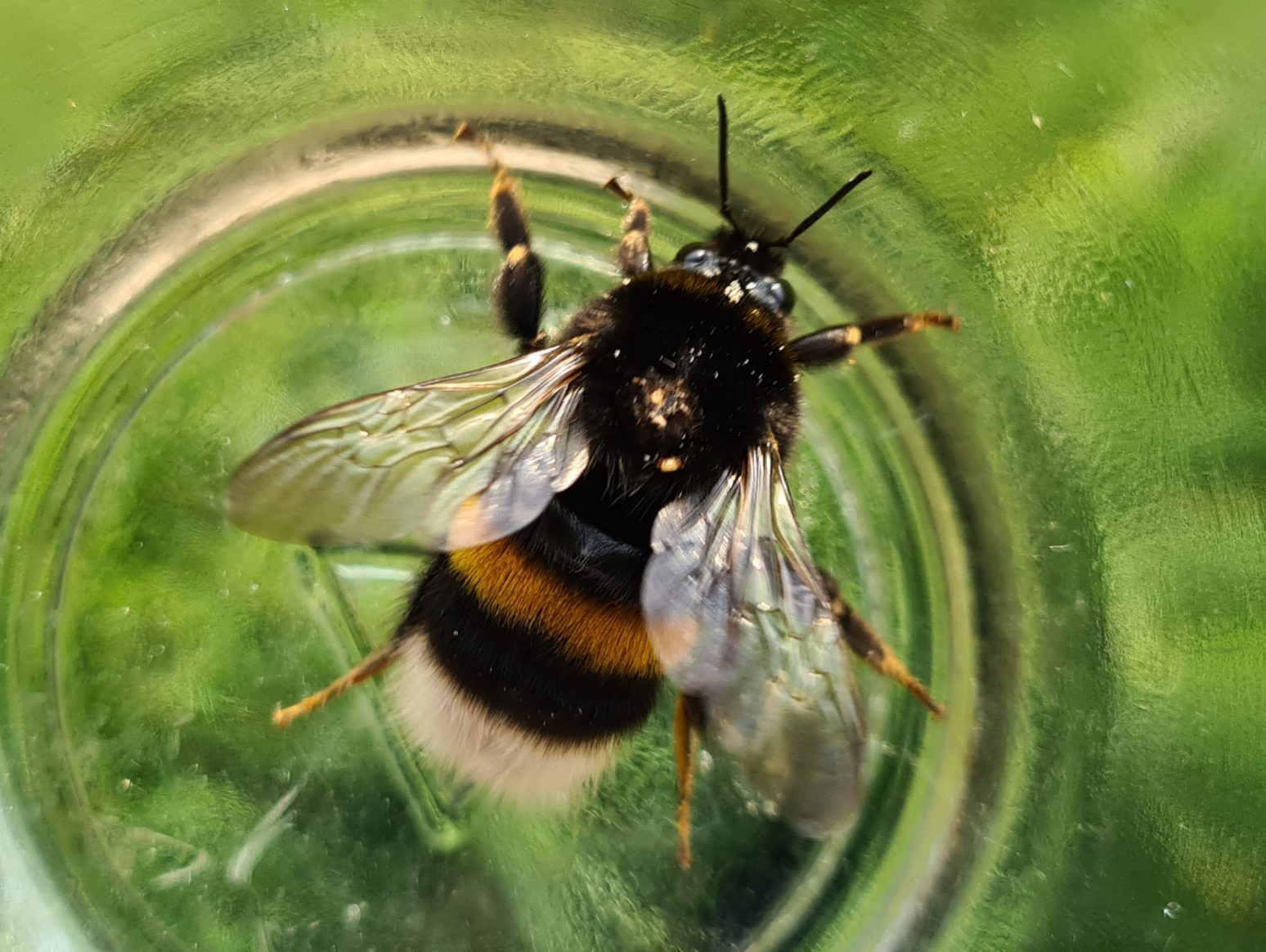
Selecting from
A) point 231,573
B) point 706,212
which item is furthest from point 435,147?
point 231,573

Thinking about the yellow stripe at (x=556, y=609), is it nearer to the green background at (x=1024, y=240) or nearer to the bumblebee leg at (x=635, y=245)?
the bumblebee leg at (x=635, y=245)

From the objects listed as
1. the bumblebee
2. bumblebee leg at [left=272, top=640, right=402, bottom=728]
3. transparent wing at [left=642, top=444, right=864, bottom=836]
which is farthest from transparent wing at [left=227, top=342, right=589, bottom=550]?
bumblebee leg at [left=272, top=640, right=402, bottom=728]

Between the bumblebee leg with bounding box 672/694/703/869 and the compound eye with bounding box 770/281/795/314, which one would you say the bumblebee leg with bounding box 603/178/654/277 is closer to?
the compound eye with bounding box 770/281/795/314

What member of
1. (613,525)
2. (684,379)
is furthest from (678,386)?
(613,525)

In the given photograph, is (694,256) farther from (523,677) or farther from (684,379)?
(523,677)

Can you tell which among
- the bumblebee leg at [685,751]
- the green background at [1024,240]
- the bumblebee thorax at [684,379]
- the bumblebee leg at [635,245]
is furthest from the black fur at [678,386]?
the green background at [1024,240]

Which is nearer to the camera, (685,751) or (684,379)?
(684,379)
